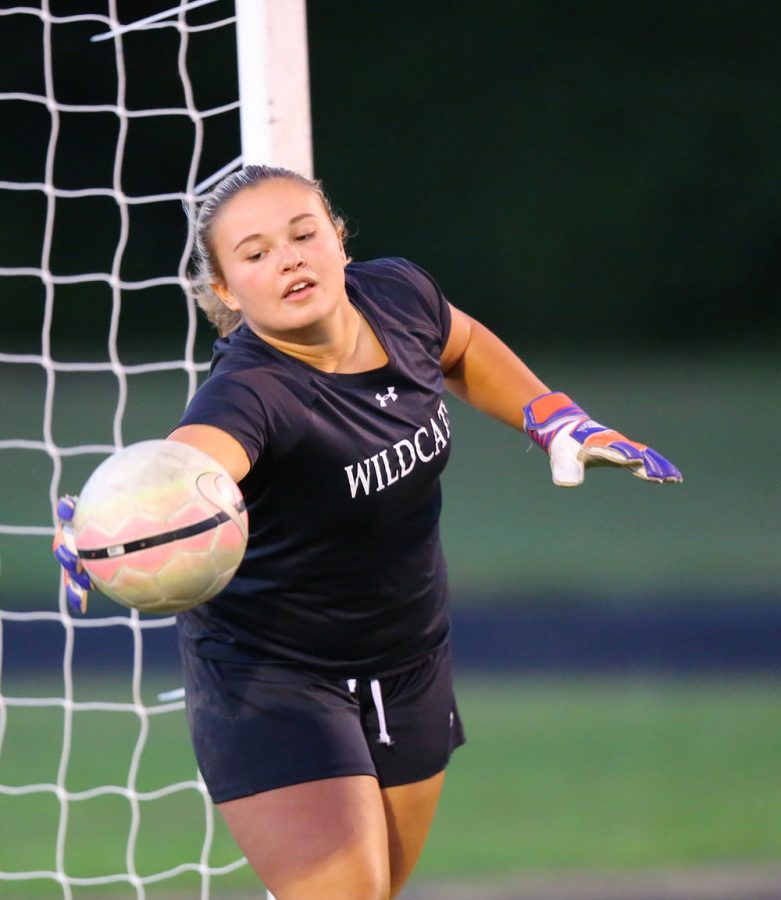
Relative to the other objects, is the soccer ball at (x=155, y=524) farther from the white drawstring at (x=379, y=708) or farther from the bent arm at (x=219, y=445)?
the white drawstring at (x=379, y=708)

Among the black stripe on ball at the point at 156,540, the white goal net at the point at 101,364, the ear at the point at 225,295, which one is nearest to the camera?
the black stripe on ball at the point at 156,540

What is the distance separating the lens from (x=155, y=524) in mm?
1852

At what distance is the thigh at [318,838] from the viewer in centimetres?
209

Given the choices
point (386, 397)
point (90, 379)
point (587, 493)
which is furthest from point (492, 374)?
point (90, 379)

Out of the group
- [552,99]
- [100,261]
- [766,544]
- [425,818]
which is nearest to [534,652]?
[766,544]

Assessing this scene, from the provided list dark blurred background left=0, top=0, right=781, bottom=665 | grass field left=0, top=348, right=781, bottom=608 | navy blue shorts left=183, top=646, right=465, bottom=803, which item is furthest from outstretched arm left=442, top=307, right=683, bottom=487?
dark blurred background left=0, top=0, right=781, bottom=665

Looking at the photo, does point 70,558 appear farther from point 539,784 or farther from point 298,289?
point 539,784

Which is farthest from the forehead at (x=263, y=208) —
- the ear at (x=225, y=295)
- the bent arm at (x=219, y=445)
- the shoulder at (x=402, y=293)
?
the bent arm at (x=219, y=445)

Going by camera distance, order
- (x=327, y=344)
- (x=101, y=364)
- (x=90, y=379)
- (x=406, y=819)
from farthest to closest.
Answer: (x=90, y=379) → (x=101, y=364) → (x=406, y=819) → (x=327, y=344)

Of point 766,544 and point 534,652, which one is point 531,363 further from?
point 534,652

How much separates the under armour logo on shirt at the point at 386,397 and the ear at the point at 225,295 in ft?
0.90

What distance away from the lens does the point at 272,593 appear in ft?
7.43

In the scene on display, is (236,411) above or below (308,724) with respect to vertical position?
above

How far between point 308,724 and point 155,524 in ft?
1.74
